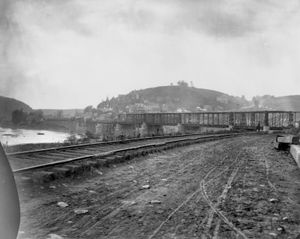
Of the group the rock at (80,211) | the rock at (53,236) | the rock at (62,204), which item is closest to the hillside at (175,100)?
the rock at (62,204)

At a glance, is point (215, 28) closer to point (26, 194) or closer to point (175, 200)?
point (175, 200)

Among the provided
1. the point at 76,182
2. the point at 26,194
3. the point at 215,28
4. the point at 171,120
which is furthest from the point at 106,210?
the point at 171,120

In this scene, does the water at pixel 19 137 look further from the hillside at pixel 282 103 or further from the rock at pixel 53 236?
the hillside at pixel 282 103

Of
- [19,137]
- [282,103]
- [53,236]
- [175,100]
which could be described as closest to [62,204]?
[53,236]

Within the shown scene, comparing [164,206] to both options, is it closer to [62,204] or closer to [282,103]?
[62,204]

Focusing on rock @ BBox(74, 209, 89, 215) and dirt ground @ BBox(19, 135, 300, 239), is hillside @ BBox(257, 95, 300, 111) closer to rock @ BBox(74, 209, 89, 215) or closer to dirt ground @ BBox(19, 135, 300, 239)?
dirt ground @ BBox(19, 135, 300, 239)
